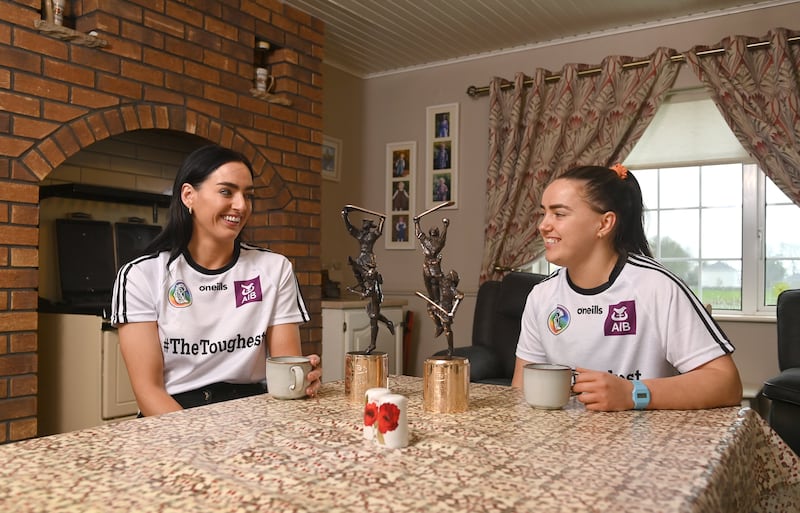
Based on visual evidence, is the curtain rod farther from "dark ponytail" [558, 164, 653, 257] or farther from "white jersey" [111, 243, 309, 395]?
"white jersey" [111, 243, 309, 395]

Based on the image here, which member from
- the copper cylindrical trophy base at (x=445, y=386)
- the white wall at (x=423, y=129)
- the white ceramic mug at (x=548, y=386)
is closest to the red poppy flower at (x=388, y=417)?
the copper cylindrical trophy base at (x=445, y=386)

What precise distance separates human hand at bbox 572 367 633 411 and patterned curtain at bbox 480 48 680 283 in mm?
3138

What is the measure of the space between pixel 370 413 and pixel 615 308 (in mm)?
780

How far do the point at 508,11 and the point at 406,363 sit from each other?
263cm

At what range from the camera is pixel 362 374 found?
1295mm

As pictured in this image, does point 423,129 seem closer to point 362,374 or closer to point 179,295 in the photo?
point 179,295

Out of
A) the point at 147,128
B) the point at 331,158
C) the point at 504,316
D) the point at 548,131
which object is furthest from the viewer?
the point at 331,158

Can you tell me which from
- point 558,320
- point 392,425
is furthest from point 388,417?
point 558,320

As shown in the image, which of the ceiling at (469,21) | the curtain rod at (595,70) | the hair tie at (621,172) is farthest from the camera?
the ceiling at (469,21)

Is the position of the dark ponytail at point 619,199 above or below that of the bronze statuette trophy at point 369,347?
above

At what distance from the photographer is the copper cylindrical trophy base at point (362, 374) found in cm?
129

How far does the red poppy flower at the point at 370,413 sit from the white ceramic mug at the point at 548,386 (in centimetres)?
37

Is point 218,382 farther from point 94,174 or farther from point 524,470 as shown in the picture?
point 94,174

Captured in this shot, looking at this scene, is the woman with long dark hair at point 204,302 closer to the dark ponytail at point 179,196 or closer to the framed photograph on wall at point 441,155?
the dark ponytail at point 179,196
